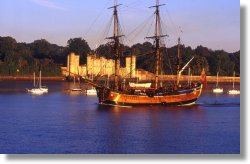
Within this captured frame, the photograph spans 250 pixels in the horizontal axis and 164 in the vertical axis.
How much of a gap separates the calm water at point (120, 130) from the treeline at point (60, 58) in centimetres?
3246

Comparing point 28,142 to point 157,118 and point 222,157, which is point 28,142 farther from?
point 157,118

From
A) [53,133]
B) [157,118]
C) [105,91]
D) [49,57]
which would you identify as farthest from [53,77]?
[53,133]

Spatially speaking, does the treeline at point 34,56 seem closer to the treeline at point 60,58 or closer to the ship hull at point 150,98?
the treeline at point 60,58

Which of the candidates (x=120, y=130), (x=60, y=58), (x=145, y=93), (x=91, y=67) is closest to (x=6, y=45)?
→ (x=60, y=58)

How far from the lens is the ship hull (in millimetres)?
28359

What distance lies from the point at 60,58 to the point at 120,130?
189 feet

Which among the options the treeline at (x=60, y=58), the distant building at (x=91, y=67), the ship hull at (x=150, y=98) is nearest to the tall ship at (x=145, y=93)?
the ship hull at (x=150, y=98)

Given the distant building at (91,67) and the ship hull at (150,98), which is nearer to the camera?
the ship hull at (150,98)

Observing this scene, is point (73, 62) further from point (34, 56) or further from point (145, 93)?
point (145, 93)

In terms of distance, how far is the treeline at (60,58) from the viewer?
63.8m

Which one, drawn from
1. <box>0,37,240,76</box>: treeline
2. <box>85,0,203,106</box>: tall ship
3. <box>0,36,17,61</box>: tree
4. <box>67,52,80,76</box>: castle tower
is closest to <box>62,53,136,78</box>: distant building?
<box>67,52,80,76</box>: castle tower

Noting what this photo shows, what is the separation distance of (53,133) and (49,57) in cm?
5864

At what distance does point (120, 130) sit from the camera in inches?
757

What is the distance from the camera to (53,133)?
18328 mm
